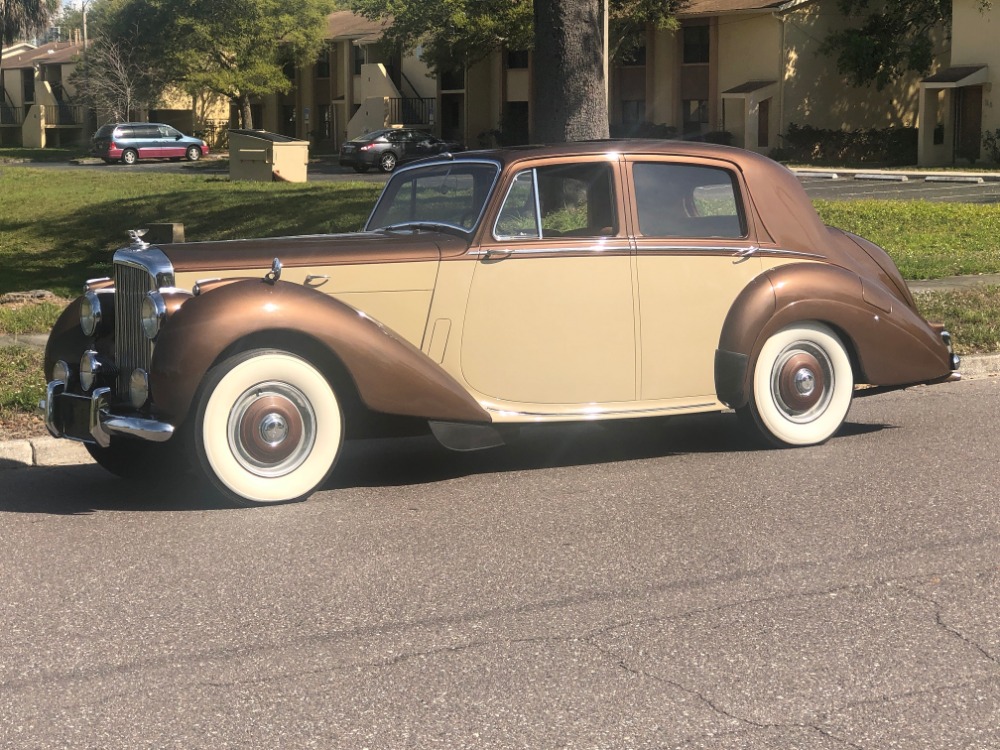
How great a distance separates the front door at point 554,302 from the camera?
6.98 metres

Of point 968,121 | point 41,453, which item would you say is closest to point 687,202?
point 41,453

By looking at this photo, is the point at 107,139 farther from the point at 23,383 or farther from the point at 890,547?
the point at 890,547

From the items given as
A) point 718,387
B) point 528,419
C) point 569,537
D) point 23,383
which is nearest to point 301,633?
point 569,537

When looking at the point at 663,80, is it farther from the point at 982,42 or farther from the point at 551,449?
the point at 551,449

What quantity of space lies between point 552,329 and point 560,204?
0.76m

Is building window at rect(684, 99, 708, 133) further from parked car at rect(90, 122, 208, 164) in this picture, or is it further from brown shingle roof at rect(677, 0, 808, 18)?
parked car at rect(90, 122, 208, 164)

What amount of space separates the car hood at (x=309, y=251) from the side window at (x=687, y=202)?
3.69 ft

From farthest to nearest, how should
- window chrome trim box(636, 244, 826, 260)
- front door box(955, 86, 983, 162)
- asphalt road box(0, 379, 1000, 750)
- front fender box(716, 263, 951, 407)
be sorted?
front door box(955, 86, 983, 162) < front fender box(716, 263, 951, 407) < window chrome trim box(636, 244, 826, 260) < asphalt road box(0, 379, 1000, 750)

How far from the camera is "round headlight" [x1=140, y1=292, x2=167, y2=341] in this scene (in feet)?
20.8

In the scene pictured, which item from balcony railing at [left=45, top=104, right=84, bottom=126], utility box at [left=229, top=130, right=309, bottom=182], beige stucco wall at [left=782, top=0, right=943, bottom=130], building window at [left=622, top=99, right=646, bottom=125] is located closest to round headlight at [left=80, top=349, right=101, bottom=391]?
utility box at [left=229, top=130, right=309, bottom=182]

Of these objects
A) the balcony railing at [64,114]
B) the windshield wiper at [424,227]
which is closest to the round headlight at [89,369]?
the windshield wiper at [424,227]

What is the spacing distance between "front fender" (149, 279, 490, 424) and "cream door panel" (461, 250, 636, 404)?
0.97 ft

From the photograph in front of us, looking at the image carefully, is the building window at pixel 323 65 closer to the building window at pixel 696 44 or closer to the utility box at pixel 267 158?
the building window at pixel 696 44

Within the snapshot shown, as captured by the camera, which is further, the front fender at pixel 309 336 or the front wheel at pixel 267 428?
the front wheel at pixel 267 428
